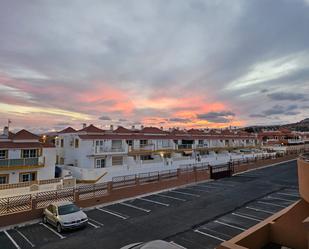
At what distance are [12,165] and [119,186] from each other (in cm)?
1159

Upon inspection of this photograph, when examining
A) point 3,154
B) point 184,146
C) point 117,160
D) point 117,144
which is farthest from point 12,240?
point 184,146

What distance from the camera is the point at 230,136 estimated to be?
56688 millimetres

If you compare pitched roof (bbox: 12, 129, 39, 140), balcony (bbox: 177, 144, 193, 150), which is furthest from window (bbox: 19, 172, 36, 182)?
balcony (bbox: 177, 144, 193, 150)

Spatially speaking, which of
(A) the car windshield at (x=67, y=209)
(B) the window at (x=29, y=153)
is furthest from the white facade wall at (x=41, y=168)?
(A) the car windshield at (x=67, y=209)

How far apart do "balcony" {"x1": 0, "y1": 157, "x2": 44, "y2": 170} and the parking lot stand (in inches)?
447

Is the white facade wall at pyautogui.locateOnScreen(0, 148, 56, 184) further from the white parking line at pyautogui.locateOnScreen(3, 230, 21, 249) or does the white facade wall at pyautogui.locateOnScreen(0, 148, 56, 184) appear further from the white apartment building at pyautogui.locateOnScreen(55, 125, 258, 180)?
the white parking line at pyautogui.locateOnScreen(3, 230, 21, 249)

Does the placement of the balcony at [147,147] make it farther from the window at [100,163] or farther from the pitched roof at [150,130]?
the window at [100,163]

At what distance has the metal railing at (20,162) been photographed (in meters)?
23.3

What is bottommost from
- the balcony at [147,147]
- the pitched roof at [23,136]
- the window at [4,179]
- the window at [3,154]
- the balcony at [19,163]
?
the window at [4,179]

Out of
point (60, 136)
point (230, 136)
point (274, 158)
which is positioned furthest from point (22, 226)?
point (230, 136)

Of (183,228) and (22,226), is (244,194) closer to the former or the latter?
(183,228)

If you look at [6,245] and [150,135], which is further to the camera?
[150,135]

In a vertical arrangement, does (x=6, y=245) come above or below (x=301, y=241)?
below

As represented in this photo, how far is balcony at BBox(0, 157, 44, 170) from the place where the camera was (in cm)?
2324
